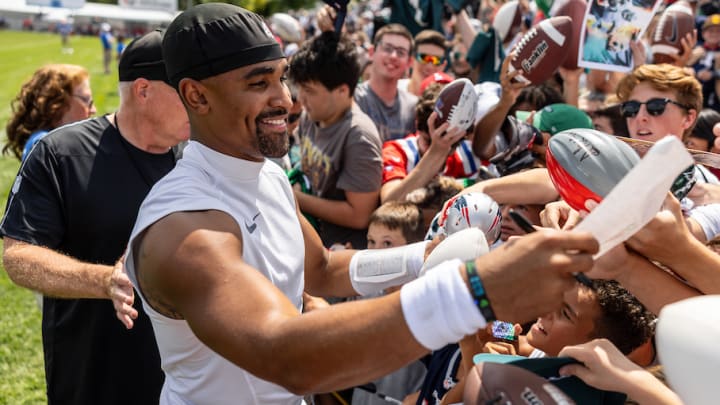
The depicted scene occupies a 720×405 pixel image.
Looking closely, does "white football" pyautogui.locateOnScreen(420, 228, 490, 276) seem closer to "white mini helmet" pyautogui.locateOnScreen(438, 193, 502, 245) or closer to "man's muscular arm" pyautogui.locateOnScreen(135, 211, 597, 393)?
"man's muscular arm" pyautogui.locateOnScreen(135, 211, 597, 393)

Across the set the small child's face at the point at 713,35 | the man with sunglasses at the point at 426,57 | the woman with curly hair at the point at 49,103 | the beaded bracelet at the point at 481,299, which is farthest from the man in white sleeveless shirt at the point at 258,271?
the small child's face at the point at 713,35

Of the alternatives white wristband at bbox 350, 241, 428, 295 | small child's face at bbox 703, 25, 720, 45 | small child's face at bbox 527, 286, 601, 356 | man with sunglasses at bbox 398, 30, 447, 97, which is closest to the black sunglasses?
small child's face at bbox 527, 286, 601, 356

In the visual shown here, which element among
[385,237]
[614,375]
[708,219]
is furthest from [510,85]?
[614,375]

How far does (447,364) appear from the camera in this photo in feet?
9.32

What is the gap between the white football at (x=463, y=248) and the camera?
72.3 inches

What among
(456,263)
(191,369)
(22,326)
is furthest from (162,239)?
(22,326)

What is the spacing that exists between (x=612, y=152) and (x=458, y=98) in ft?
6.78

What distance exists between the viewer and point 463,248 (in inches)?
73.2

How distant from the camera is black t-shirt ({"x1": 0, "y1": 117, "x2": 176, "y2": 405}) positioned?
2.95 m

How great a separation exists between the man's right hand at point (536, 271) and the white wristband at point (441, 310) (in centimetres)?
5

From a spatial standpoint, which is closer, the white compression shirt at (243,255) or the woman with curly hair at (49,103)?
the white compression shirt at (243,255)

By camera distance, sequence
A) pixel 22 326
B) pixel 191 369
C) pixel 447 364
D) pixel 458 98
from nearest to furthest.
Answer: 1. pixel 191 369
2. pixel 447 364
3. pixel 458 98
4. pixel 22 326

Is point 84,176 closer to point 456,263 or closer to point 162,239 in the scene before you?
point 162,239

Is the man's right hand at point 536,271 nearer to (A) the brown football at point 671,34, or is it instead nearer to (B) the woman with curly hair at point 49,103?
(B) the woman with curly hair at point 49,103
